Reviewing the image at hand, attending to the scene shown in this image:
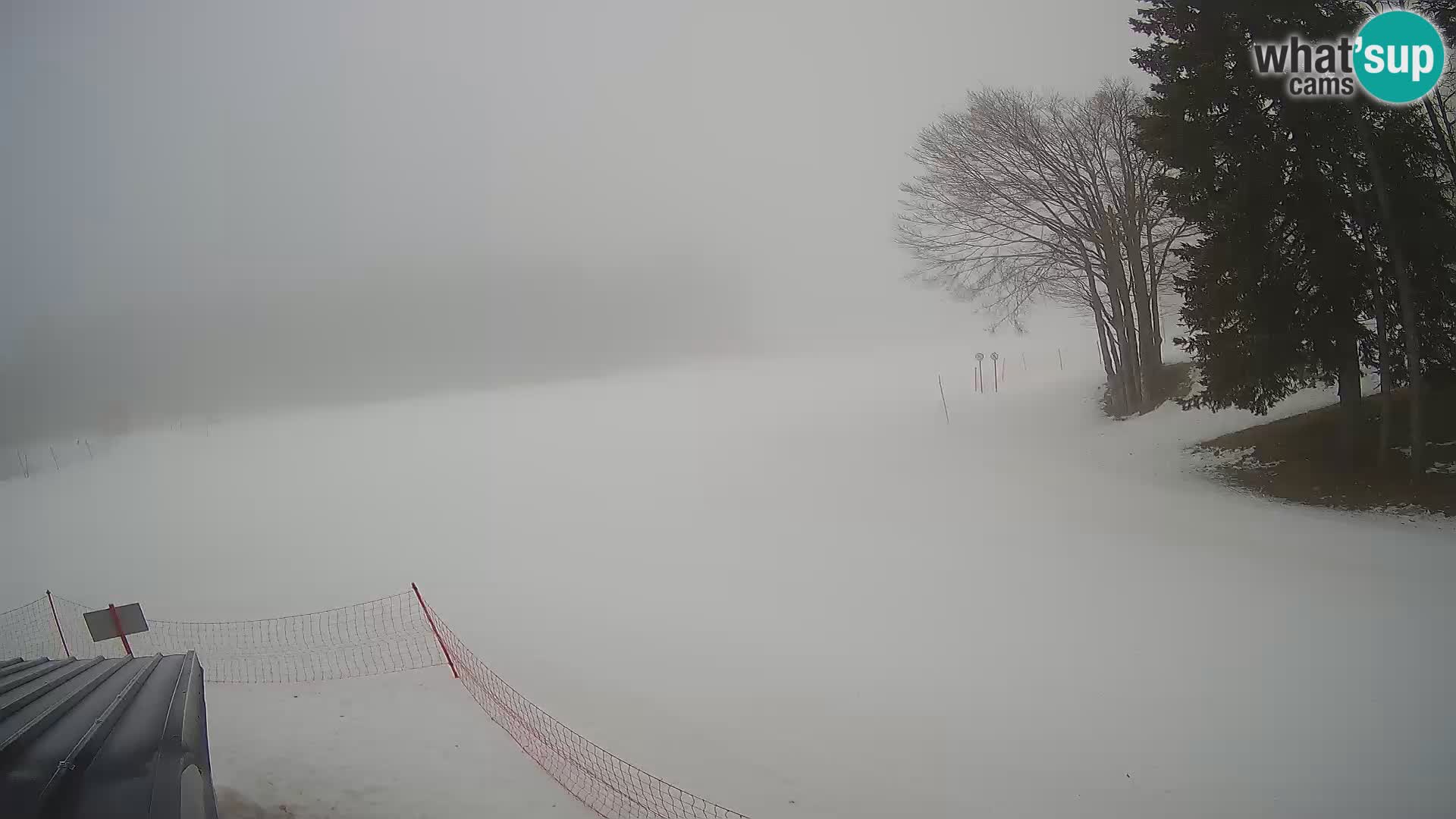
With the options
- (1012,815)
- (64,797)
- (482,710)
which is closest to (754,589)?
(482,710)

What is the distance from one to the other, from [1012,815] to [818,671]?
2.48 meters

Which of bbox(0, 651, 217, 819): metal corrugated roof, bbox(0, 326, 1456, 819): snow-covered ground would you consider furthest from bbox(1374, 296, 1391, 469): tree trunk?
bbox(0, 651, 217, 819): metal corrugated roof

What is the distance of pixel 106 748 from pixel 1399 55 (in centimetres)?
1466

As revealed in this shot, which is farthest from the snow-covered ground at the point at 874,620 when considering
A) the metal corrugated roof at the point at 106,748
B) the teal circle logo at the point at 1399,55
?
the teal circle logo at the point at 1399,55

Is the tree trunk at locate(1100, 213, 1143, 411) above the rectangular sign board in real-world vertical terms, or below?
above

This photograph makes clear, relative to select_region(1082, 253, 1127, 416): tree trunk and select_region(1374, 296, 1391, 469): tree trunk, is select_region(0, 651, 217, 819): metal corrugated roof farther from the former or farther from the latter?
select_region(1082, 253, 1127, 416): tree trunk

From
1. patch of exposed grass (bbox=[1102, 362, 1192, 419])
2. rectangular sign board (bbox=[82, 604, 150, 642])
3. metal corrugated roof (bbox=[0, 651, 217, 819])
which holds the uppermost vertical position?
patch of exposed grass (bbox=[1102, 362, 1192, 419])

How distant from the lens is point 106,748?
3.20 metres

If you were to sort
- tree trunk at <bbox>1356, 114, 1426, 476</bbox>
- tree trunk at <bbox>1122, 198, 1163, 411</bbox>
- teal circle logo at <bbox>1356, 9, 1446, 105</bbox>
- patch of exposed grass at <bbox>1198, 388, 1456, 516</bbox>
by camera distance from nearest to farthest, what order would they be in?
tree trunk at <bbox>1356, 114, 1426, 476</bbox> → teal circle logo at <bbox>1356, 9, 1446, 105</bbox> → patch of exposed grass at <bbox>1198, 388, 1456, 516</bbox> → tree trunk at <bbox>1122, 198, 1163, 411</bbox>

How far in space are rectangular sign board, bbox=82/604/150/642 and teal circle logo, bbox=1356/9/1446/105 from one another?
661 inches

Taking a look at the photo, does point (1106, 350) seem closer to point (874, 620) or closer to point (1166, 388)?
point (1166, 388)

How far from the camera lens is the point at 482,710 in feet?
21.1

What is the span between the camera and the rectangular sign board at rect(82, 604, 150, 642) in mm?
A: 7137

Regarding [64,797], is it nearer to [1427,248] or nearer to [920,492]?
[920,492]
